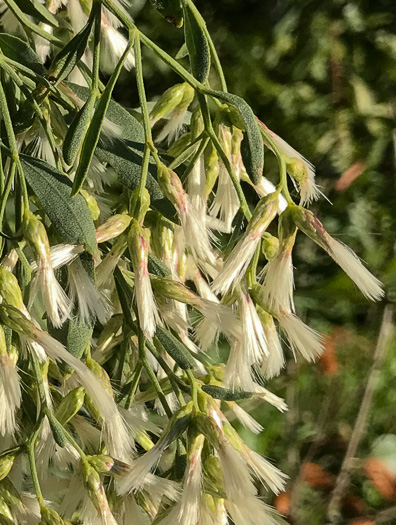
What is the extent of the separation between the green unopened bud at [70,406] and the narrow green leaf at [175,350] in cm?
6

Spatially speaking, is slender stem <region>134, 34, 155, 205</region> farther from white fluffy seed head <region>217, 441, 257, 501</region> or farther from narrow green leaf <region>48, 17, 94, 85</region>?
white fluffy seed head <region>217, 441, 257, 501</region>

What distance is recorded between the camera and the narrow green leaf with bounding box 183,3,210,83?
49cm

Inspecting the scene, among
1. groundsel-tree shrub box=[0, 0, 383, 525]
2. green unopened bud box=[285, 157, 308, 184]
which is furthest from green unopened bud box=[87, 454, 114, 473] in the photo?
green unopened bud box=[285, 157, 308, 184]

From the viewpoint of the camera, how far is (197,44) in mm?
491

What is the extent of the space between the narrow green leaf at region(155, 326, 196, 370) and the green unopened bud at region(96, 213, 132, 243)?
0.07m

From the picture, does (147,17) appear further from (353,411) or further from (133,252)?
(133,252)

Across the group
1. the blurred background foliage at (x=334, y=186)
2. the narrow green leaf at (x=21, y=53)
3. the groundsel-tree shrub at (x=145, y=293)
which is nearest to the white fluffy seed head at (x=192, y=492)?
the groundsel-tree shrub at (x=145, y=293)

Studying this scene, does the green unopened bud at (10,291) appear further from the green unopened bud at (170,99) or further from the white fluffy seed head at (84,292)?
the green unopened bud at (170,99)

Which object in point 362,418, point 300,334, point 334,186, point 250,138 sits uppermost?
point 250,138

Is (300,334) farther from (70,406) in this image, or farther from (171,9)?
(171,9)

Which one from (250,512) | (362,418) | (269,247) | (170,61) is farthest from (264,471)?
(362,418)

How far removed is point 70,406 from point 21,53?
281mm

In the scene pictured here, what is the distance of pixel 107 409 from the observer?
0.43 meters

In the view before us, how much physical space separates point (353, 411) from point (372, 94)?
23.1 inches
